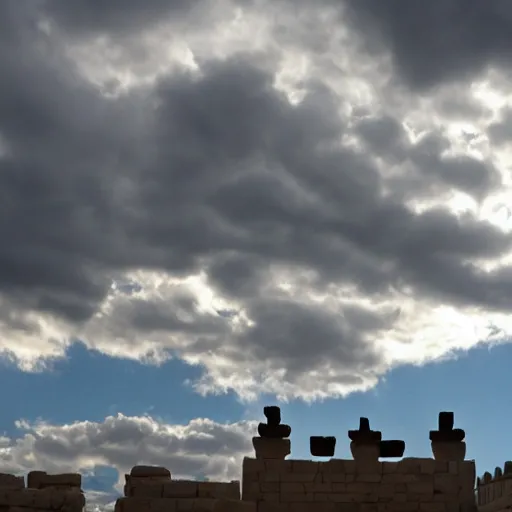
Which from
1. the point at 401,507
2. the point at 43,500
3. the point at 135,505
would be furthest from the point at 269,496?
the point at 43,500

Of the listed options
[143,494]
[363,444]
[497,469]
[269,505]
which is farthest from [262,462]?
[497,469]

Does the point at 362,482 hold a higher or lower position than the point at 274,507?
higher

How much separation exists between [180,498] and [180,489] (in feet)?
0.53

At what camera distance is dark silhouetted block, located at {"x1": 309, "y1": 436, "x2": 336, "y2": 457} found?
20.6m

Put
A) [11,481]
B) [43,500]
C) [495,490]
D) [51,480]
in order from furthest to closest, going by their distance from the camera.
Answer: [495,490] → [51,480] → [11,481] → [43,500]

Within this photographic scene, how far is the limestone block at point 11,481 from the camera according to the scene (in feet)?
60.2

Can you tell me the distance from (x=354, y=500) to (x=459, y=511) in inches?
86.1

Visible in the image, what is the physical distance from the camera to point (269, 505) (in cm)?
2052

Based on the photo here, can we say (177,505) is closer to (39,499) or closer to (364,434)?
(39,499)

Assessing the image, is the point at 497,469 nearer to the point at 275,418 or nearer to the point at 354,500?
the point at 354,500

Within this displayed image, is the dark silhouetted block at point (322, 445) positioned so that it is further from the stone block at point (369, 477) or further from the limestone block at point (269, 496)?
the limestone block at point (269, 496)

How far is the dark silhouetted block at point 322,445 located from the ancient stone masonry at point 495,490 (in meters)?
3.21

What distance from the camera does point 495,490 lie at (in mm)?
20375

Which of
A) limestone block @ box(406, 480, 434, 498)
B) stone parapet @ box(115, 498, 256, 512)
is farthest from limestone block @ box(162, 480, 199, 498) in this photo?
limestone block @ box(406, 480, 434, 498)
